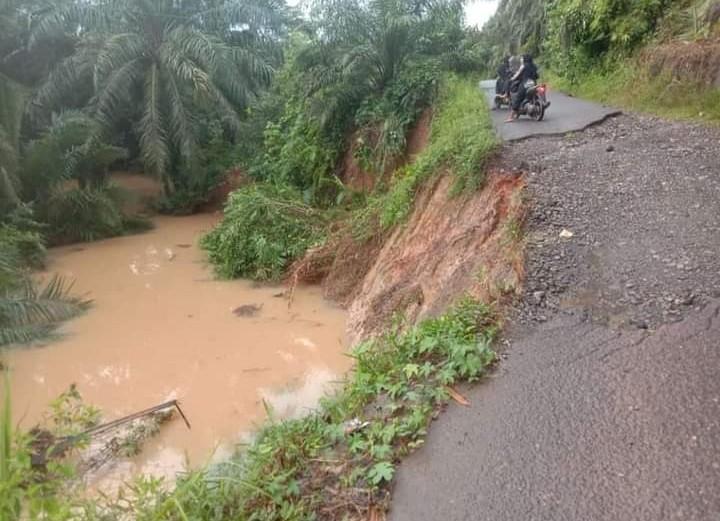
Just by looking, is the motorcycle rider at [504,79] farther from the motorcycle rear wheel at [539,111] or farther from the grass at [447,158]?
the motorcycle rear wheel at [539,111]

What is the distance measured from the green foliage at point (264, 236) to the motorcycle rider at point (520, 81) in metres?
3.93

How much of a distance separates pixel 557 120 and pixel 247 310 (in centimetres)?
591

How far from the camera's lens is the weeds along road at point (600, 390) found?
2.47 m

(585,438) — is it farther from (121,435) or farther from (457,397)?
(121,435)

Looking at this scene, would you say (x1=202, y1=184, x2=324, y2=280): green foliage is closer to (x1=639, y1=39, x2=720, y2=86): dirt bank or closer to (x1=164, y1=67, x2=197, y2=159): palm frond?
(x1=164, y1=67, x2=197, y2=159): palm frond

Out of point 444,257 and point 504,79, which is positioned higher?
point 504,79

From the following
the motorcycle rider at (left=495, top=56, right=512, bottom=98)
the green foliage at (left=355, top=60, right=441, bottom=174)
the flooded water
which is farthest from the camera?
the motorcycle rider at (left=495, top=56, right=512, bottom=98)

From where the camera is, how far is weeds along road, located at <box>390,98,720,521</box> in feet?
8.10

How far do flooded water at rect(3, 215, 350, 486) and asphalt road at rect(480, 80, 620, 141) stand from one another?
384 centimetres

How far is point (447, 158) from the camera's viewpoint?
7883 mm

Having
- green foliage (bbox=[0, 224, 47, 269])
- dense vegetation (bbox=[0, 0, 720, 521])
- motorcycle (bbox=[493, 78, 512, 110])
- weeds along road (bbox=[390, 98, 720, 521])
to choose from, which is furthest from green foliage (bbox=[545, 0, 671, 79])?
green foliage (bbox=[0, 224, 47, 269])

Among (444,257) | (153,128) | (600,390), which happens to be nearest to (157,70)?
(153,128)

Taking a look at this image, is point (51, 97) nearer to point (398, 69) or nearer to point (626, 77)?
point (398, 69)

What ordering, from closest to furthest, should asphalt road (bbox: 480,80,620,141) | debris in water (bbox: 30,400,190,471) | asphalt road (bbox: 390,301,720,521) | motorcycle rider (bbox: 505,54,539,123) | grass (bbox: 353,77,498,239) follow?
asphalt road (bbox: 390,301,720,521) < debris in water (bbox: 30,400,190,471) < grass (bbox: 353,77,498,239) < asphalt road (bbox: 480,80,620,141) < motorcycle rider (bbox: 505,54,539,123)
